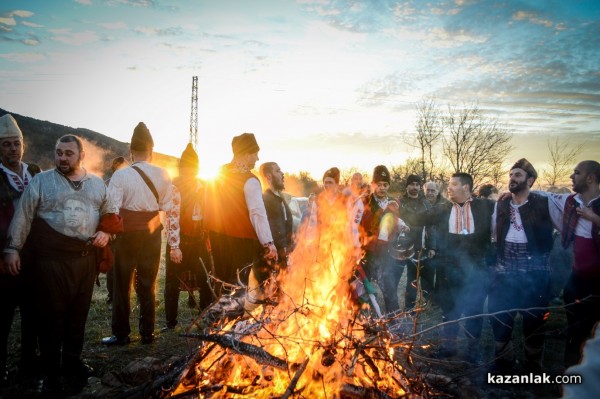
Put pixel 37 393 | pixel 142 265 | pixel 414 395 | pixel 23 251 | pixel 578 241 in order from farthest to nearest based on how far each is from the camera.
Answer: pixel 142 265
pixel 578 241
pixel 23 251
pixel 37 393
pixel 414 395

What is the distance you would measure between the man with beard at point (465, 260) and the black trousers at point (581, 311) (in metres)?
0.98

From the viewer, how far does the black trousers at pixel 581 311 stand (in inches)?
142

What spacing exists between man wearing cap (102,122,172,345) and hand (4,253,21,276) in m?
1.11

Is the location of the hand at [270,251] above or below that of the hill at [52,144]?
below

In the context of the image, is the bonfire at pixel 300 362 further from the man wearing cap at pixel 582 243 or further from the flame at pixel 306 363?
the man wearing cap at pixel 582 243

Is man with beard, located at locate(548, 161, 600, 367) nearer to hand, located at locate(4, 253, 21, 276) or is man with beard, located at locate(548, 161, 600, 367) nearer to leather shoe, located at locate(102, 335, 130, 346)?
leather shoe, located at locate(102, 335, 130, 346)

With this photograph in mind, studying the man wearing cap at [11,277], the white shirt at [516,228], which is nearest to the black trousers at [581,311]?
the white shirt at [516,228]

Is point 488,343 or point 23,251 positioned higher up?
point 23,251

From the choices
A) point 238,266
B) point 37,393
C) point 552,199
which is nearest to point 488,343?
point 552,199

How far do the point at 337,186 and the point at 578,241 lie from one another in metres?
3.48

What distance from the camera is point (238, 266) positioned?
15.3 feet

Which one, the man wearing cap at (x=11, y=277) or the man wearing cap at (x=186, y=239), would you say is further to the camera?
the man wearing cap at (x=186, y=239)

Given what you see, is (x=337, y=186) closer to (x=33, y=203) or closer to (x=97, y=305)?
(x=33, y=203)

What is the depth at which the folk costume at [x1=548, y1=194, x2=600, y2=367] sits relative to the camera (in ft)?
12.0
